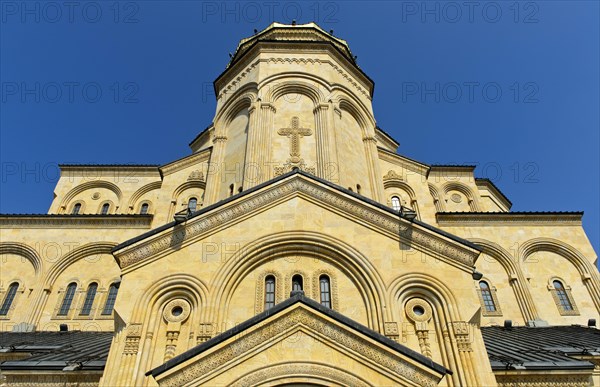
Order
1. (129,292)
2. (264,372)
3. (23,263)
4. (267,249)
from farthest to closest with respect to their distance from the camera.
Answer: (23,263)
(267,249)
(129,292)
(264,372)

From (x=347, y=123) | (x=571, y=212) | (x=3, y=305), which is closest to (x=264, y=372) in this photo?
(x=347, y=123)

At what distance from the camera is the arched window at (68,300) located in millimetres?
20984

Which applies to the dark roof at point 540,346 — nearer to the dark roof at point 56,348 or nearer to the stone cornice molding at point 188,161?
the dark roof at point 56,348

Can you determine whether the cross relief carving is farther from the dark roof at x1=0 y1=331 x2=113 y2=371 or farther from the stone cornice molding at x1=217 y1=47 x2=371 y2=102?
the dark roof at x1=0 y1=331 x2=113 y2=371

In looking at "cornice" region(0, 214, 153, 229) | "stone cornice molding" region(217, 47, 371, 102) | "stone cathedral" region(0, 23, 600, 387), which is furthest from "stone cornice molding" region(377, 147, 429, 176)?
"cornice" region(0, 214, 153, 229)

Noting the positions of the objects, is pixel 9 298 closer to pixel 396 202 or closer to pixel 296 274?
pixel 296 274

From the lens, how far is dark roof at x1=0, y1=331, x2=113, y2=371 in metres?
11.9

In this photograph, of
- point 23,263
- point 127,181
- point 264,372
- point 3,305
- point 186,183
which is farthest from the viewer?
point 127,181

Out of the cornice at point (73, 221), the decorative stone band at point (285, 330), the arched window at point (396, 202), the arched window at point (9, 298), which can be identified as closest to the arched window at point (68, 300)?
the arched window at point (9, 298)

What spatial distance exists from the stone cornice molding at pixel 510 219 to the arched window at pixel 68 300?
1946 centimetres

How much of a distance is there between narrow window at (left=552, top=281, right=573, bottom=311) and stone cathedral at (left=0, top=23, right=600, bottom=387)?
92 millimetres

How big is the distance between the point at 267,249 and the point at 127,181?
20517mm

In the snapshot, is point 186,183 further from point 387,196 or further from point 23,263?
point 387,196

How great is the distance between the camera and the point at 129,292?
1145cm
